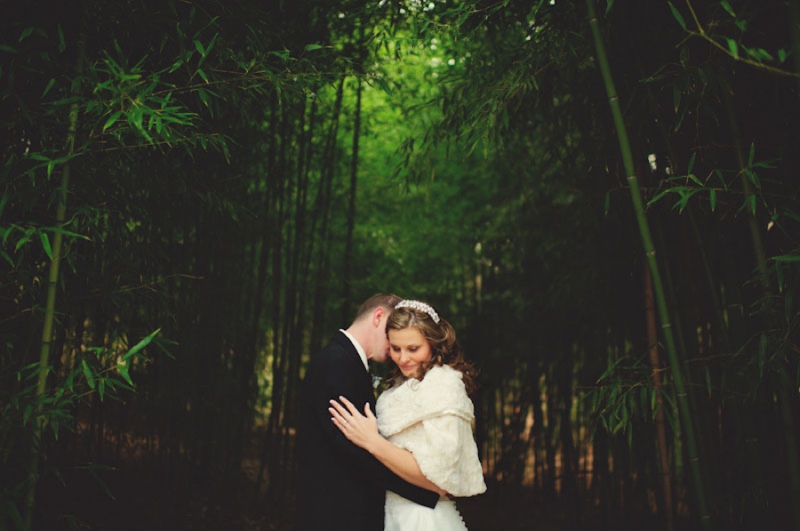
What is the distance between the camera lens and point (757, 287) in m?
2.39

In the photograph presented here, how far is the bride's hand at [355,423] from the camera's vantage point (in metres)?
1.86

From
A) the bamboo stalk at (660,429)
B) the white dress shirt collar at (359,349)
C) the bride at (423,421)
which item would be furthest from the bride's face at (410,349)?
the bamboo stalk at (660,429)

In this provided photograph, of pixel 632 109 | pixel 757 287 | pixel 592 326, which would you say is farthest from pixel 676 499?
pixel 632 109

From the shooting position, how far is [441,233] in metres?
5.08

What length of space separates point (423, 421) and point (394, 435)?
0.12m

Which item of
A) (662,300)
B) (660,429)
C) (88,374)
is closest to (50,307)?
(88,374)

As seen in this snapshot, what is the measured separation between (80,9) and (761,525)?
3005mm

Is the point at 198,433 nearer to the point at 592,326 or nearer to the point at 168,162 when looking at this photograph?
the point at 168,162

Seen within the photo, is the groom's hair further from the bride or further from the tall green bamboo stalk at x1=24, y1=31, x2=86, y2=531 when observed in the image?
the tall green bamboo stalk at x1=24, y1=31, x2=86, y2=531

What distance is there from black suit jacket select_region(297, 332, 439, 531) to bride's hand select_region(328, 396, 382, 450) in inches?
1.3

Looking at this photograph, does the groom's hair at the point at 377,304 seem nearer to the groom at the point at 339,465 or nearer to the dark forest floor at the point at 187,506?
the groom at the point at 339,465

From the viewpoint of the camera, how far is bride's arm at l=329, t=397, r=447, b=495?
6.02 ft

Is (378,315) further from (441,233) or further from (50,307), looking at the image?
(441,233)

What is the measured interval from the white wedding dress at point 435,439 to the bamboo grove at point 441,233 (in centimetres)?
71
